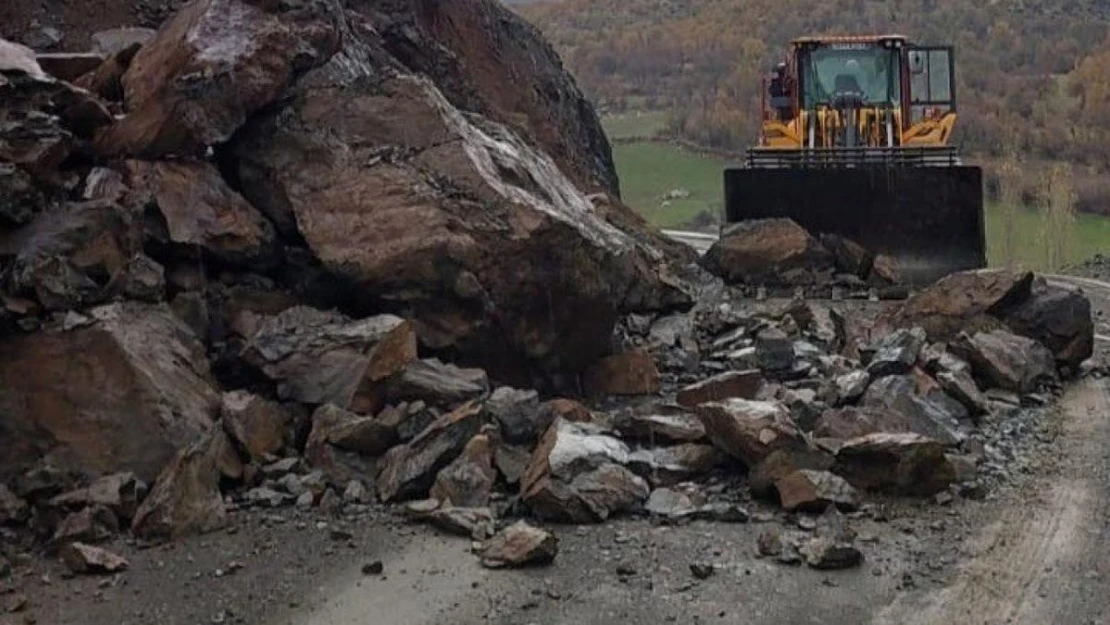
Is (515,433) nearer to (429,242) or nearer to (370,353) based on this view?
(370,353)

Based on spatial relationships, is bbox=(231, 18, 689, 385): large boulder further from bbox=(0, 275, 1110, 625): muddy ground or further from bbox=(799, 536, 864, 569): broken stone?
bbox=(799, 536, 864, 569): broken stone

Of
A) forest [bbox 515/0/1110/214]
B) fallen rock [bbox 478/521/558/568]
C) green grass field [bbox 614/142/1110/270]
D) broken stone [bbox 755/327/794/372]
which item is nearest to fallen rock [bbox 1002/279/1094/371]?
broken stone [bbox 755/327/794/372]

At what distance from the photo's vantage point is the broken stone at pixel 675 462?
6363 mm

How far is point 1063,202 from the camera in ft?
113

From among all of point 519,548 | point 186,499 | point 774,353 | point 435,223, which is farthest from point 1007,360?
point 186,499

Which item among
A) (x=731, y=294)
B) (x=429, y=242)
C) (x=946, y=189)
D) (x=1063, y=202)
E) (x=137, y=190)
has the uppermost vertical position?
(x=137, y=190)

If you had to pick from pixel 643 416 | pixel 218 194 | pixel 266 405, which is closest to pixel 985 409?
pixel 643 416

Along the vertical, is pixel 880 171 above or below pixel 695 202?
above

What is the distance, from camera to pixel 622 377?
8445 millimetres

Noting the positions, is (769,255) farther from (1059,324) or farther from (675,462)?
(675,462)

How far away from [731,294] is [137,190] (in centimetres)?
700

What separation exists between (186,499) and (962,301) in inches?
239

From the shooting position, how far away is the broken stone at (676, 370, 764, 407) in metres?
7.59

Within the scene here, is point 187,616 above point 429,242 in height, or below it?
below
